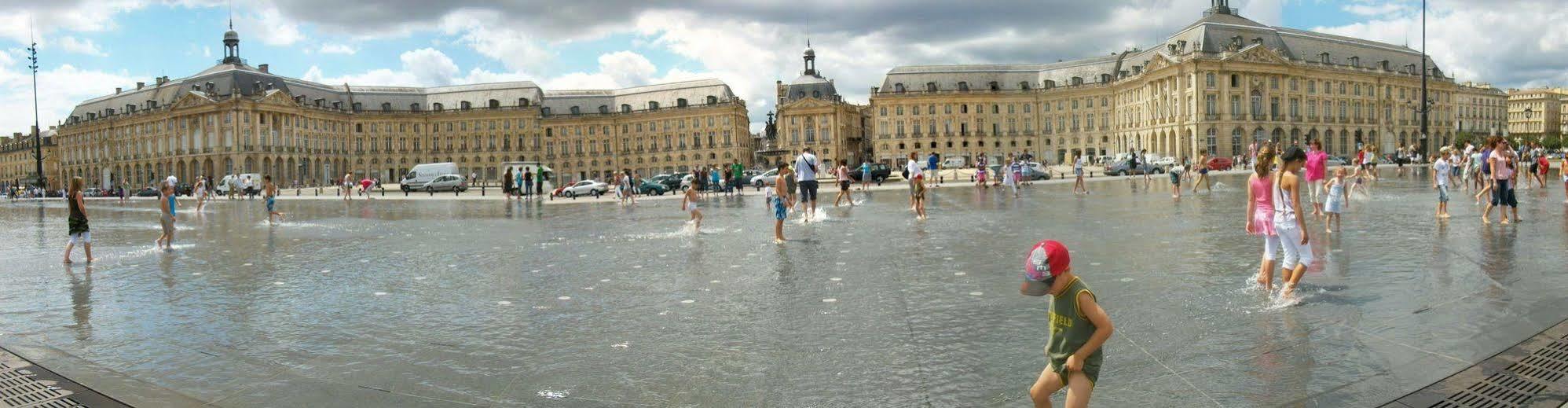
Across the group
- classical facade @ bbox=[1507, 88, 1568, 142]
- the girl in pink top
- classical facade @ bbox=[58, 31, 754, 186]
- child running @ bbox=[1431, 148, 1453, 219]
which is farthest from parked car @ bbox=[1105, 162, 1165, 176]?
classical facade @ bbox=[1507, 88, 1568, 142]

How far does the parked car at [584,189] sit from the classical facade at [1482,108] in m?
145

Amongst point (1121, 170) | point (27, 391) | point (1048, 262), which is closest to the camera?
point (1048, 262)

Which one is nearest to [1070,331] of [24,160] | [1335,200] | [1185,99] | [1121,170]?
[1335,200]

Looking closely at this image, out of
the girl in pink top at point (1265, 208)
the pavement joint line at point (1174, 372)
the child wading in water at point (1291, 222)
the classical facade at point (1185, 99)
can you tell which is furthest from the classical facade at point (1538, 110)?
the pavement joint line at point (1174, 372)

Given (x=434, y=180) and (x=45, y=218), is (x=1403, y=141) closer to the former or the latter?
(x=434, y=180)

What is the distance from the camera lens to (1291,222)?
881 centimetres

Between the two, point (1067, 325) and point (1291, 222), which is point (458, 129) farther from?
point (1067, 325)

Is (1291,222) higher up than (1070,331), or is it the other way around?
(1291,222)

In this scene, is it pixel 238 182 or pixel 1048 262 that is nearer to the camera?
pixel 1048 262

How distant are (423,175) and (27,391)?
66915 mm

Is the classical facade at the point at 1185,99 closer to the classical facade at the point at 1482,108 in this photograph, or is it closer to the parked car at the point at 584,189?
the classical facade at the point at 1482,108

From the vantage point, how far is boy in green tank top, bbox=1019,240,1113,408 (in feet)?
14.6

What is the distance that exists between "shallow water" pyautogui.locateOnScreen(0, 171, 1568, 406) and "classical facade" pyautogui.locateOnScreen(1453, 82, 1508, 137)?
162 m

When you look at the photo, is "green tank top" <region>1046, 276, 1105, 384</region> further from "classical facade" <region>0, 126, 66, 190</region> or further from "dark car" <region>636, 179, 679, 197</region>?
"classical facade" <region>0, 126, 66, 190</region>
